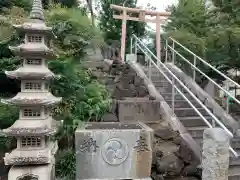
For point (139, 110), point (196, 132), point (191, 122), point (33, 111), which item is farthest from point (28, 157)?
point (191, 122)

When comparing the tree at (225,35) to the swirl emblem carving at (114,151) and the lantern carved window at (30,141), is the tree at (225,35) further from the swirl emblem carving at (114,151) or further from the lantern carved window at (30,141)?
the lantern carved window at (30,141)

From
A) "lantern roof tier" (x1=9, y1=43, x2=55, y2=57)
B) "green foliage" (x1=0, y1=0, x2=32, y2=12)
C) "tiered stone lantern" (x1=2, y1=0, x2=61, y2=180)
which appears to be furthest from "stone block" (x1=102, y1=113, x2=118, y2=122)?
"green foliage" (x1=0, y1=0, x2=32, y2=12)

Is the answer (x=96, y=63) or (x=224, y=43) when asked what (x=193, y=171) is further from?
(x=96, y=63)

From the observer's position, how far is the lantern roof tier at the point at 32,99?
4.12 metres

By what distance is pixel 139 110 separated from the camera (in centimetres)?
641

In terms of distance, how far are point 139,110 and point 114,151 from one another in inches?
85.0

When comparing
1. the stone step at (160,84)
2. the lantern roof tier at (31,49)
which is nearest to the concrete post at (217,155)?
the lantern roof tier at (31,49)

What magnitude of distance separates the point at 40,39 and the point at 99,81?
3223 millimetres

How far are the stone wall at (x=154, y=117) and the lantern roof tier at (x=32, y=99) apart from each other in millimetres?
2119

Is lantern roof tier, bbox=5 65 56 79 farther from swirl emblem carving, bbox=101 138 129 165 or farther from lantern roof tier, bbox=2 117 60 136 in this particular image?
swirl emblem carving, bbox=101 138 129 165

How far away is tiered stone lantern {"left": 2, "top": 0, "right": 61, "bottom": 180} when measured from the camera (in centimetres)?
409

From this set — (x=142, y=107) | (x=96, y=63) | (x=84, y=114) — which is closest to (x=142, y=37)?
(x=96, y=63)

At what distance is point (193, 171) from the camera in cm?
489

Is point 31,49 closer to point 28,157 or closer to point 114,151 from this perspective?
point 28,157
